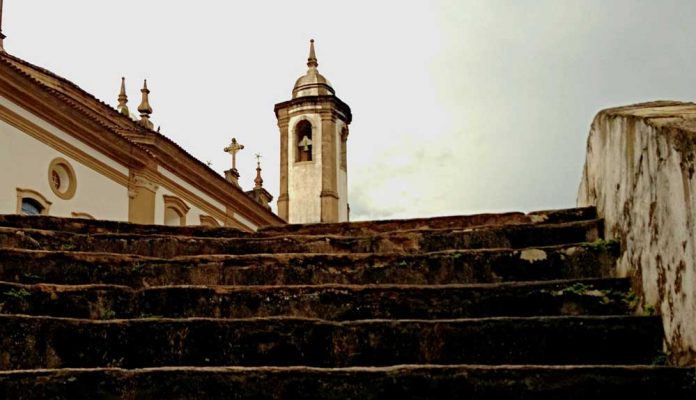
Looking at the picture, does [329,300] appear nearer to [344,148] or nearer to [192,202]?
[192,202]

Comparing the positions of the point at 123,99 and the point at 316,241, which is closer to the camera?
the point at 316,241

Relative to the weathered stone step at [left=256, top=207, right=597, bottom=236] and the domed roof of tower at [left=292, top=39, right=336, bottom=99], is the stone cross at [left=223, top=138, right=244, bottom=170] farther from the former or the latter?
the weathered stone step at [left=256, top=207, right=597, bottom=236]

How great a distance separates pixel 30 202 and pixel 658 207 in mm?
16994

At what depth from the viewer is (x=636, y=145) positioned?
403 cm

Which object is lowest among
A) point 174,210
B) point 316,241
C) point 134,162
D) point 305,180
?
point 316,241

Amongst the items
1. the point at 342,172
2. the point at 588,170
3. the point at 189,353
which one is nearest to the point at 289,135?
the point at 342,172

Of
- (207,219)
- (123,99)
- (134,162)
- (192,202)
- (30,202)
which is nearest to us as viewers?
(30,202)

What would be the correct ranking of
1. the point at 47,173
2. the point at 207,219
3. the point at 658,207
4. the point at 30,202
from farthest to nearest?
the point at 207,219 < the point at 47,173 < the point at 30,202 < the point at 658,207

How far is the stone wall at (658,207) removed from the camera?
10.3ft

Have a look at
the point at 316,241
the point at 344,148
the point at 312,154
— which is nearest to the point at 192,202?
the point at 312,154

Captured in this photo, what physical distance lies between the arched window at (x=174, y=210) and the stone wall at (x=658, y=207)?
20.6 meters

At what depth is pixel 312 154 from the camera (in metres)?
36.0

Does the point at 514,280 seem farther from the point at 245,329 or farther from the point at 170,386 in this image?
the point at 170,386

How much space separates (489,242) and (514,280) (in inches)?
24.0
